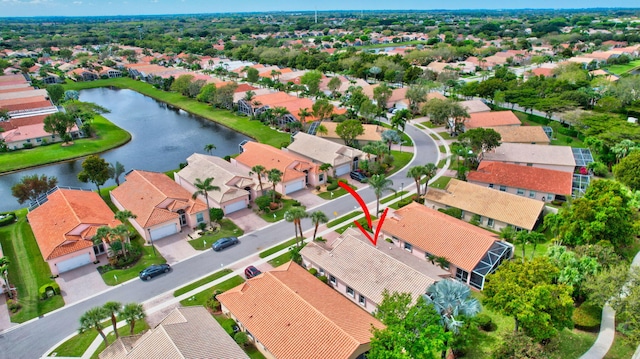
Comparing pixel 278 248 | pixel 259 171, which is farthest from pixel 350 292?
pixel 259 171

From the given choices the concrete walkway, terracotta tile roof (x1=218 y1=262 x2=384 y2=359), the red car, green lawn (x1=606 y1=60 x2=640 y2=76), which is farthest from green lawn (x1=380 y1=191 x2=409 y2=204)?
green lawn (x1=606 y1=60 x2=640 y2=76)

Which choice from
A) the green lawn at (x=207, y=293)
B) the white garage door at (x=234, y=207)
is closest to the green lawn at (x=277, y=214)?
the white garage door at (x=234, y=207)

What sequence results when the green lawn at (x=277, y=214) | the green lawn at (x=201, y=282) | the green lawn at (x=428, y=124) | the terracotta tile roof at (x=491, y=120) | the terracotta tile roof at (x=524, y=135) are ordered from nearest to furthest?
the green lawn at (x=201, y=282), the green lawn at (x=277, y=214), the terracotta tile roof at (x=524, y=135), the terracotta tile roof at (x=491, y=120), the green lawn at (x=428, y=124)

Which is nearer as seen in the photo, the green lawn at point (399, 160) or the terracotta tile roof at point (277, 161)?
the terracotta tile roof at point (277, 161)

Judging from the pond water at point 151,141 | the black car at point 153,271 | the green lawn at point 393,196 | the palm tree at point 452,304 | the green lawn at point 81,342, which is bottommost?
the pond water at point 151,141

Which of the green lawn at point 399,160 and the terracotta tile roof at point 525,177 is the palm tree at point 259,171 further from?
the terracotta tile roof at point 525,177

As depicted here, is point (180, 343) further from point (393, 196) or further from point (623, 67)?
point (623, 67)

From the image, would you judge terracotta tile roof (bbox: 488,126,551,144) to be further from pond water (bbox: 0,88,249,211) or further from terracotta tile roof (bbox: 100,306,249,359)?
terracotta tile roof (bbox: 100,306,249,359)
